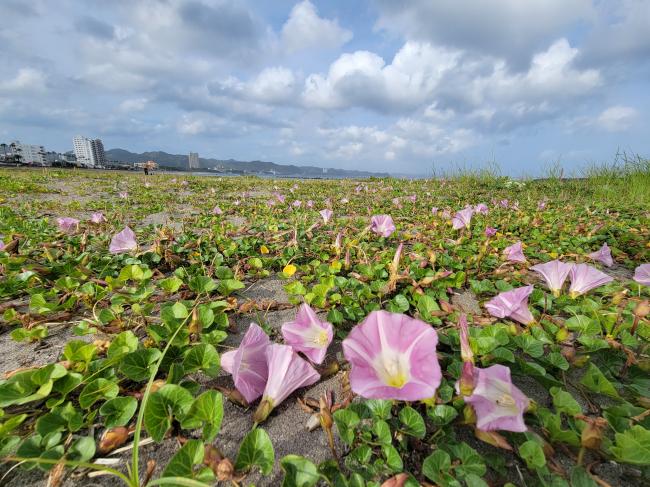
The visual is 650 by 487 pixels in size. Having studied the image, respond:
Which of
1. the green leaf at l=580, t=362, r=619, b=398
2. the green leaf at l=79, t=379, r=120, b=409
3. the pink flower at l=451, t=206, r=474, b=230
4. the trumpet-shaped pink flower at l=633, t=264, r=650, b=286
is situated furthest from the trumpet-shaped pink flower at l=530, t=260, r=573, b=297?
the green leaf at l=79, t=379, r=120, b=409

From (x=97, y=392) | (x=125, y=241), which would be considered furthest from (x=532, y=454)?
(x=125, y=241)

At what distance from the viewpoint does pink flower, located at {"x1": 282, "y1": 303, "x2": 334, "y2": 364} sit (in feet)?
4.08

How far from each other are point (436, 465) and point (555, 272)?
1.56m

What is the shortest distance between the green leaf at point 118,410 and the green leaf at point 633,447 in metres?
1.50

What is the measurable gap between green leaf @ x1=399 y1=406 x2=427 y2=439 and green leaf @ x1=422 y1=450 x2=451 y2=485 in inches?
3.0

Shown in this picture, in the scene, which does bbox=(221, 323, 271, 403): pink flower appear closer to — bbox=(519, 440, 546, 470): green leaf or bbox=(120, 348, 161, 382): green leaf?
bbox=(120, 348, 161, 382): green leaf

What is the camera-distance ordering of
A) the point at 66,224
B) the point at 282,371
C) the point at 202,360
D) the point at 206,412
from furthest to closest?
the point at 66,224 < the point at 202,360 < the point at 282,371 < the point at 206,412

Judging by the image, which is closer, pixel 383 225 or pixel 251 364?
pixel 251 364

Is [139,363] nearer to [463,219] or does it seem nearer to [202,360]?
[202,360]

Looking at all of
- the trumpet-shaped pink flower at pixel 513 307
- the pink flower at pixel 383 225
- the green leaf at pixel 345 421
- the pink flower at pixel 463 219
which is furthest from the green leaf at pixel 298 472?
the pink flower at pixel 463 219

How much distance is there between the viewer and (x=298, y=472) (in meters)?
0.86

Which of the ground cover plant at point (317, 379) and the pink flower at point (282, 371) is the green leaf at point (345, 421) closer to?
the ground cover plant at point (317, 379)

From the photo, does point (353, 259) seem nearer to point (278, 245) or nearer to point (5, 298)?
point (278, 245)

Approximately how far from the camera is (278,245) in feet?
9.87
